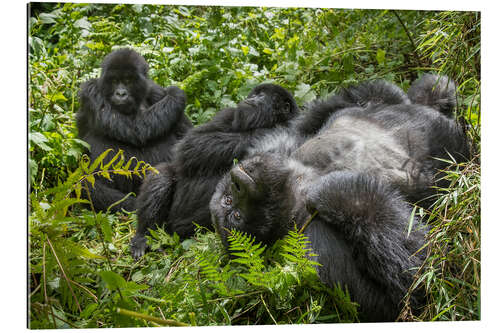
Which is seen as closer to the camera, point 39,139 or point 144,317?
point 144,317

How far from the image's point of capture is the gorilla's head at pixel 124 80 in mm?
3185

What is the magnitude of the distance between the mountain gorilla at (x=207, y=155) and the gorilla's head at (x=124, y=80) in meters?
0.51

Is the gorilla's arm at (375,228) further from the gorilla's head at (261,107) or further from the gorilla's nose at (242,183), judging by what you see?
the gorilla's head at (261,107)

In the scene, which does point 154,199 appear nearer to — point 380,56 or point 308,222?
point 308,222

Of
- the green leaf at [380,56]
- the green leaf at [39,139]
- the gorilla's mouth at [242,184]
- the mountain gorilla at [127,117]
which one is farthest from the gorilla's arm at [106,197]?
the green leaf at [380,56]

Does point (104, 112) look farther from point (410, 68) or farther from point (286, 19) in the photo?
point (410, 68)

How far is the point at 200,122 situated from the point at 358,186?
1362 mm

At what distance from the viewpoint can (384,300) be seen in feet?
7.63

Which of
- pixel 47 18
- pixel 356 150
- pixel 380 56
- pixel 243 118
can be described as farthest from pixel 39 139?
pixel 380 56

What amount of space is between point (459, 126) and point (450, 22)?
1.73 feet

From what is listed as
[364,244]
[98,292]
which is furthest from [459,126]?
[98,292]

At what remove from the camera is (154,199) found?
10.6 feet

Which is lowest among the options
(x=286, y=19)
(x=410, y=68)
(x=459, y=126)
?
(x=459, y=126)

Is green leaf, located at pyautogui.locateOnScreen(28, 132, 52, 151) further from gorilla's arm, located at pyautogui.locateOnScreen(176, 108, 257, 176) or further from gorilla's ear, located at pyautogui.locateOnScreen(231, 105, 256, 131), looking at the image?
gorilla's ear, located at pyautogui.locateOnScreen(231, 105, 256, 131)
